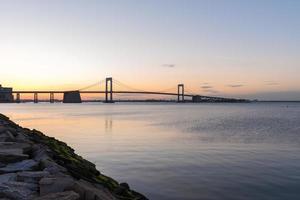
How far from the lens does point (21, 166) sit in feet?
24.3

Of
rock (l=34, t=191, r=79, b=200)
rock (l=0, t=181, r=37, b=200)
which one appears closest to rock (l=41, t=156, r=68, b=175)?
rock (l=0, t=181, r=37, b=200)

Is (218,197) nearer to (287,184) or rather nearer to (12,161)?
(287,184)

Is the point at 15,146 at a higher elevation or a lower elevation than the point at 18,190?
higher

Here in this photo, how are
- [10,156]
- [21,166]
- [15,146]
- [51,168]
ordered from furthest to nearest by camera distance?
[15,146], [10,156], [21,166], [51,168]

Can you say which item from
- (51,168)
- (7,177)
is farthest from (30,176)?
(51,168)

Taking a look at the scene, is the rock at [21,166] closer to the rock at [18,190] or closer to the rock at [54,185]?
the rock at [18,190]

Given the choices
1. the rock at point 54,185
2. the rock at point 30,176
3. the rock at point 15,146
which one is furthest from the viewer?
the rock at point 15,146

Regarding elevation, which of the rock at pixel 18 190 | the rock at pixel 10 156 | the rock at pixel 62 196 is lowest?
the rock at pixel 18 190

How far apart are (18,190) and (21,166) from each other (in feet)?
5.63

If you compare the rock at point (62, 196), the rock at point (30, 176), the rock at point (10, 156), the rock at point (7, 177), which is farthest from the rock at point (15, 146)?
the rock at point (62, 196)

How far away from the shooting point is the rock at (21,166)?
7.07 metres

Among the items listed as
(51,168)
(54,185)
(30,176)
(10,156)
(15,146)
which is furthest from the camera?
(15,146)

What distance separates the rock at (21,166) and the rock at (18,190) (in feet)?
3.44

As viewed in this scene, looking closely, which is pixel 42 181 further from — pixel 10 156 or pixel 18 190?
pixel 10 156
